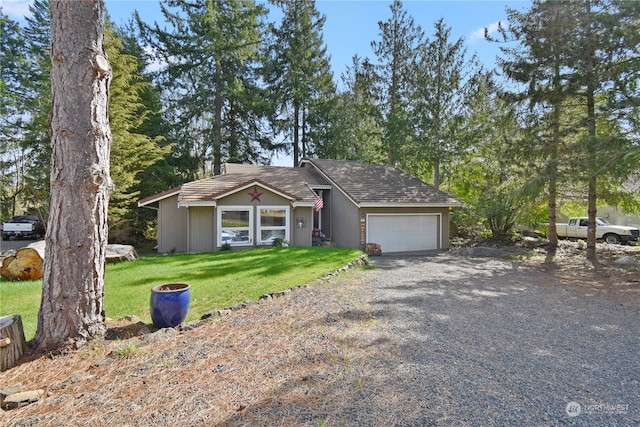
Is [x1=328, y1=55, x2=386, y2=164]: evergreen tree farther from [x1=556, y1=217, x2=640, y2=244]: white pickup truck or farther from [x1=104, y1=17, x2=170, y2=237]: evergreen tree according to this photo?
[x1=104, y1=17, x2=170, y2=237]: evergreen tree

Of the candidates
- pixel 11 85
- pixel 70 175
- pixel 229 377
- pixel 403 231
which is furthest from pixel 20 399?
pixel 11 85

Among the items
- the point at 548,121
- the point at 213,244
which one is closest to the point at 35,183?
the point at 213,244

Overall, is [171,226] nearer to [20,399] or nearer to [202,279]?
[202,279]

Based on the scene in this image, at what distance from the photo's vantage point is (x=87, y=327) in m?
Answer: 4.11

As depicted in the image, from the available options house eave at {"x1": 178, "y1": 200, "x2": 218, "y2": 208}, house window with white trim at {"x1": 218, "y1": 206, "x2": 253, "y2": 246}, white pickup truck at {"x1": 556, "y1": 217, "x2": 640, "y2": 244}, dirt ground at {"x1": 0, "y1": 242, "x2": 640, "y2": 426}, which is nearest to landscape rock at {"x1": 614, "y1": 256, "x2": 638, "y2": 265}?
white pickup truck at {"x1": 556, "y1": 217, "x2": 640, "y2": 244}

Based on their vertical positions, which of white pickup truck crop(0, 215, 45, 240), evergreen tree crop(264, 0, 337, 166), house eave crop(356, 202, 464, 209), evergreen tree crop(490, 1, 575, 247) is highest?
evergreen tree crop(264, 0, 337, 166)

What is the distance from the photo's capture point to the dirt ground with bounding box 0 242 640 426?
2752 mm

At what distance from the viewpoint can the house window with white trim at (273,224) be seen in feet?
46.9

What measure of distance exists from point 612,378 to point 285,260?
8041 millimetres

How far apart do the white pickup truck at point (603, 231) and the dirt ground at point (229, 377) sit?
67.3ft

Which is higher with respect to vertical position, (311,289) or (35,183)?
(35,183)

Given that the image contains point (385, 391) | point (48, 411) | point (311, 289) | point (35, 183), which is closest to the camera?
point (48, 411)

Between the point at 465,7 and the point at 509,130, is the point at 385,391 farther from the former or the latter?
the point at 509,130

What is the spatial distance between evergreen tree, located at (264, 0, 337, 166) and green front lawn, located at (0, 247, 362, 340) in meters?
16.7
